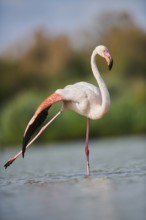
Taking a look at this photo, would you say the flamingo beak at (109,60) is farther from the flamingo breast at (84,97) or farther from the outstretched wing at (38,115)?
the outstretched wing at (38,115)

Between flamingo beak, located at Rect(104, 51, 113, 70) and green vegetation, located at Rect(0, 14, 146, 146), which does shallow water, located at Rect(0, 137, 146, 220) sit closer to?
flamingo beak, located at Rect(104, 51, 113, 70)

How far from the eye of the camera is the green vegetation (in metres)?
17.3

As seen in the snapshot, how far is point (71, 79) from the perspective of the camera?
2366cm

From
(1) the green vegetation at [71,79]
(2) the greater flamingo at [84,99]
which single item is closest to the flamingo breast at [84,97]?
(2) the greater flamingo at [84,99]

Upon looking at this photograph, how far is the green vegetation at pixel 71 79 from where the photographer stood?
56.8 feet

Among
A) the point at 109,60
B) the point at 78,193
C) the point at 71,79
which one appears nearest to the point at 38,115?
the point at 109,60

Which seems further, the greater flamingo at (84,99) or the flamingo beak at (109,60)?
the greater flamingo at (84,99)

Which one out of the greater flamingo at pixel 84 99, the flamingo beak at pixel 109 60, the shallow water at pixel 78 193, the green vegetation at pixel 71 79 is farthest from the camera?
the green vegetation at pixel 71 79

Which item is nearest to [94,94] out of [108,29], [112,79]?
[112,79]

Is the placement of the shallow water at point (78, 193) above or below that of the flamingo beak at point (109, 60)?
below

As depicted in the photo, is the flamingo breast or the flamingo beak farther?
the flamingo breast

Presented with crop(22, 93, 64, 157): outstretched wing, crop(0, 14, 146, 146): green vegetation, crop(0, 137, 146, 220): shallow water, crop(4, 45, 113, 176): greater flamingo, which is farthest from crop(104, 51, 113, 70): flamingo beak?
crop(0, 14, 146, 146): green vegetation

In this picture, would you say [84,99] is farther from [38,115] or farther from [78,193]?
[78,193]

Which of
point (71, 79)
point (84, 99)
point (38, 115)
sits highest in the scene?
point (71, 79)
